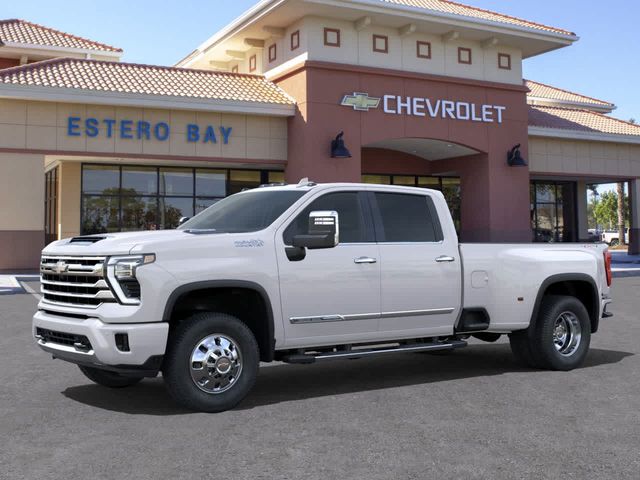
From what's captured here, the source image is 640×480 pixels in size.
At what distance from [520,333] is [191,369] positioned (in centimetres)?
413

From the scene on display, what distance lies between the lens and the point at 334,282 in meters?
6.89

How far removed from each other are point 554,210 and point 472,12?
13459 millimetres

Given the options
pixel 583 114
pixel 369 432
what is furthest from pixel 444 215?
pixel 583 114

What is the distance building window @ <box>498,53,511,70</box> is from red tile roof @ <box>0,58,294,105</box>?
931cm

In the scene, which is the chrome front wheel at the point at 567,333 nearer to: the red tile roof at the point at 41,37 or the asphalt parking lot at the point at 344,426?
the asphalt parking lot at the point at 344,426

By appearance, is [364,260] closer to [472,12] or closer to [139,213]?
[139,213]

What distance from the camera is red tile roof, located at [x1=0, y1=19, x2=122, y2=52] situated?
3350 cm

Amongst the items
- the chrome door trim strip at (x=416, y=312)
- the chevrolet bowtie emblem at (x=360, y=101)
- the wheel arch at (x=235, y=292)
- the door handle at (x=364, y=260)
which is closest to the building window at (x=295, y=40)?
the chevrolet bowtie emblem at (x=360, y=101)

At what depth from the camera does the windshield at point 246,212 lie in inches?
278

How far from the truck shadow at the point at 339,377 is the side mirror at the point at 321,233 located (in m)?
1.48

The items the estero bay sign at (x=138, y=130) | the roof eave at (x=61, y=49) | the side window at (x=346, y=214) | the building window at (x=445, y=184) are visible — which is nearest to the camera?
the side window at (x=346, y=214)

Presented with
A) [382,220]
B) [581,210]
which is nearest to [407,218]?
[382,220]

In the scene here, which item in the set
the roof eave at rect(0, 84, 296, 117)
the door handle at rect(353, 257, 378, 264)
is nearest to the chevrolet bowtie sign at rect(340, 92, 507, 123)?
the roof eave at rect(0, 84, 296, 117)

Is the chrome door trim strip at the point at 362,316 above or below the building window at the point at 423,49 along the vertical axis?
below
